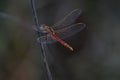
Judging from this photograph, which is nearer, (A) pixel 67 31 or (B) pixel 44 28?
(B) pixel 44 28

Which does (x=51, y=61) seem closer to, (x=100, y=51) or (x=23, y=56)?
(x=23, y=56)

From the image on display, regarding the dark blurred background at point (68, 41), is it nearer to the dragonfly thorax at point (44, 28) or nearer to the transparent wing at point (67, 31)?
the transparent wing at point (67, 31)

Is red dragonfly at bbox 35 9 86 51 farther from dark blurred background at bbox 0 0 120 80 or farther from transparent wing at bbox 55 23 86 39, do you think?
dark blurred background at bbox 0 0 120 80

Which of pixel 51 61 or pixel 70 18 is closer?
pixel 70 18

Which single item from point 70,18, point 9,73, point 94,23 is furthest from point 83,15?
point 70,18

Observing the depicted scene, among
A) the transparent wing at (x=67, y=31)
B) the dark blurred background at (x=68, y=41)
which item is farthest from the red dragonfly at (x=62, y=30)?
the dark blurred background at (x=68, y=41)

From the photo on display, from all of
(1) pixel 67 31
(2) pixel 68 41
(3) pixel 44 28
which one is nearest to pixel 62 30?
(1) pixel 67 31

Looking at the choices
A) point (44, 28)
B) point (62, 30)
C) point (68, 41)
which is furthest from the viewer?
point (68, 41)

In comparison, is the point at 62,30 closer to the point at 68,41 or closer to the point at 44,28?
the point at 44,28
